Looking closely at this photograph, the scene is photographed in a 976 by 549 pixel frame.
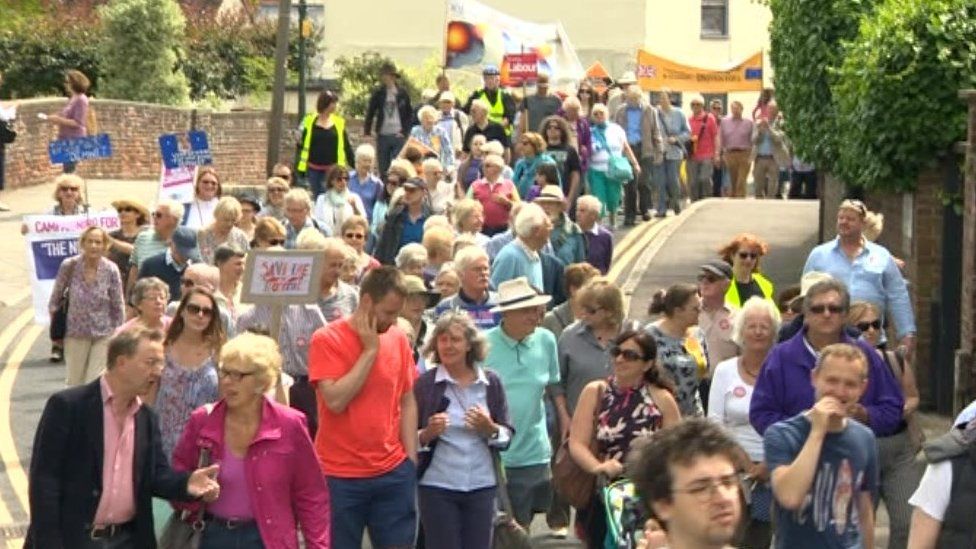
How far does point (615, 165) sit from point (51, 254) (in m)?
9.53

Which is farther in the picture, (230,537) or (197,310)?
(197,310)

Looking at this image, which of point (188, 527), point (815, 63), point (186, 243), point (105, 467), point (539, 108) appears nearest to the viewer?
point (105, 467)

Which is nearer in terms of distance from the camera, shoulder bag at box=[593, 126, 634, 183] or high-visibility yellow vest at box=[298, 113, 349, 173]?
high-visibility yellow vest at box=[298, 113, 349, 173]

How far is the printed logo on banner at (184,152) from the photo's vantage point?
2341 cm

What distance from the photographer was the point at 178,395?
39.7 ft

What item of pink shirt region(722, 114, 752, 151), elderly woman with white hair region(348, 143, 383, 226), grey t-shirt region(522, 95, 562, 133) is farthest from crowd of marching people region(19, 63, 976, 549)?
pink shirt region(722, 114, 752, 151)

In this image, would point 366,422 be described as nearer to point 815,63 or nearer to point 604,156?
point 815,63

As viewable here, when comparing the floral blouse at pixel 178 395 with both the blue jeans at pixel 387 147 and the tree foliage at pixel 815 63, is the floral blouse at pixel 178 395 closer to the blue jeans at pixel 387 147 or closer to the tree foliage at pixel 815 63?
the tree foliage at pixel 815 63

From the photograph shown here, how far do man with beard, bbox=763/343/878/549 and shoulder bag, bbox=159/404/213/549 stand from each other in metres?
2.25

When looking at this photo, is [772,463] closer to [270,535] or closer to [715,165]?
[270,535]

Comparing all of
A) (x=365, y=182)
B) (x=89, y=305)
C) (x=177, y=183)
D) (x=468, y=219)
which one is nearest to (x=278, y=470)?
(x=89, y=305)

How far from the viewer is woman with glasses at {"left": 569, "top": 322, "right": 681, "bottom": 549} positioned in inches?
455

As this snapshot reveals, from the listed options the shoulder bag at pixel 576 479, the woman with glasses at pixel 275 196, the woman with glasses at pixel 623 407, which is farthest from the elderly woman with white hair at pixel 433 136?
the woman with glasses at pixel 623 407

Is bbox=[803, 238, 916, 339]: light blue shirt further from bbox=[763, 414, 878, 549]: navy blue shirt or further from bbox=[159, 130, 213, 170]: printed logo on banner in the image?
bbox=[159, 130, 213, 170]: printed logo on banner
